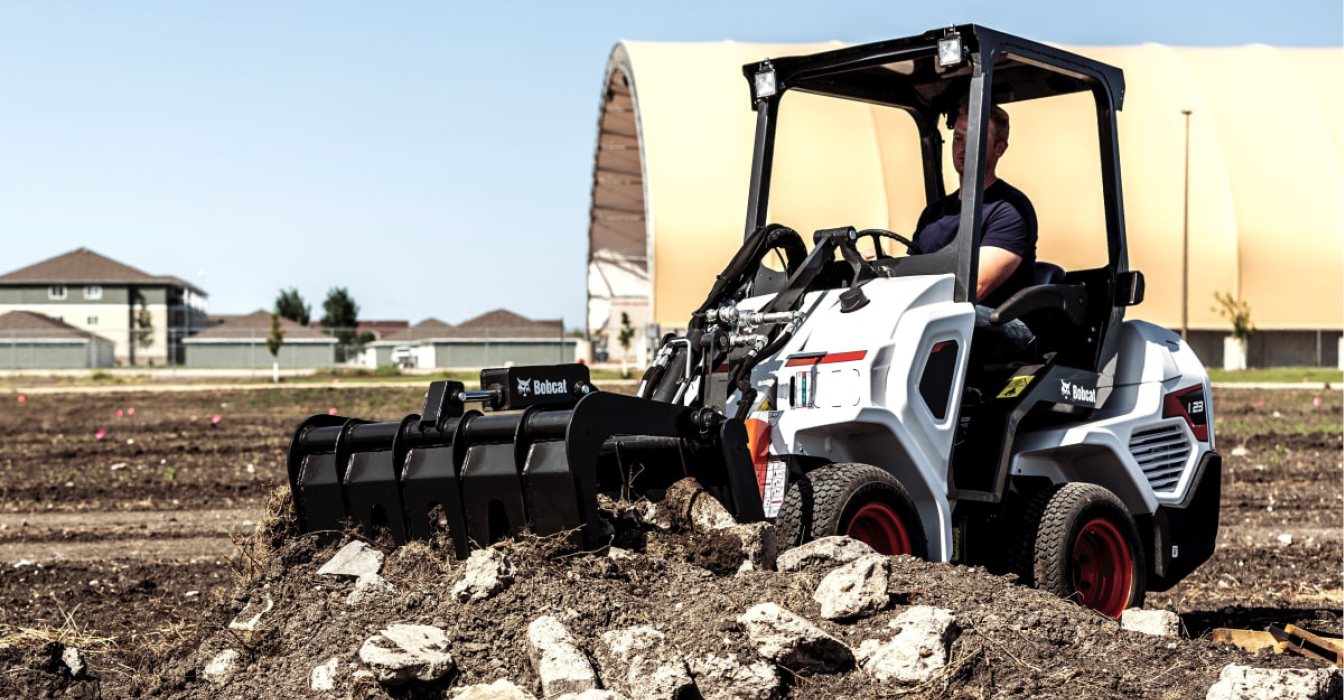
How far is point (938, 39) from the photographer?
562cm

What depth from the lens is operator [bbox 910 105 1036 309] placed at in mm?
5762

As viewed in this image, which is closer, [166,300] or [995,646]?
[995,646]

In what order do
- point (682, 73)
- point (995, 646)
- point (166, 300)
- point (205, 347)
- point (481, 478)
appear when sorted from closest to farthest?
point (995, 646)
point (481, 478)
point (682, 73)
point (205, 347)
point (166, 300)

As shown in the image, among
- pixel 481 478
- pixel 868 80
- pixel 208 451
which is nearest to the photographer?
pixel 481 478

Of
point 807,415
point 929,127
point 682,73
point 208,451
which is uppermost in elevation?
point 682,73

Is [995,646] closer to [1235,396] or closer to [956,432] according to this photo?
[956,432]

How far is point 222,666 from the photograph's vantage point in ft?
15.2

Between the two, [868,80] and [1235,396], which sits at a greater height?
[868,80]

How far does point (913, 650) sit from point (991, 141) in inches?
98.6

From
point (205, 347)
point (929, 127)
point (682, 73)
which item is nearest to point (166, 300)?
point (205, 347)

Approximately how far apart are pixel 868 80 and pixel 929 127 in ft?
1.78

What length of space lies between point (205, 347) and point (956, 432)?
6366 centimetres

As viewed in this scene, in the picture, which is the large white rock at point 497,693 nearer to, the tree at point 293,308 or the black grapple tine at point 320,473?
the black grapple tine at point 320,473

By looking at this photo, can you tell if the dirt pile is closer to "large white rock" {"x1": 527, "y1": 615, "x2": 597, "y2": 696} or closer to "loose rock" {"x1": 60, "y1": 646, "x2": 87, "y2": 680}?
"large white rock" {"x1": 527, "y1": 615, "x2": 597, "y2": 696}
